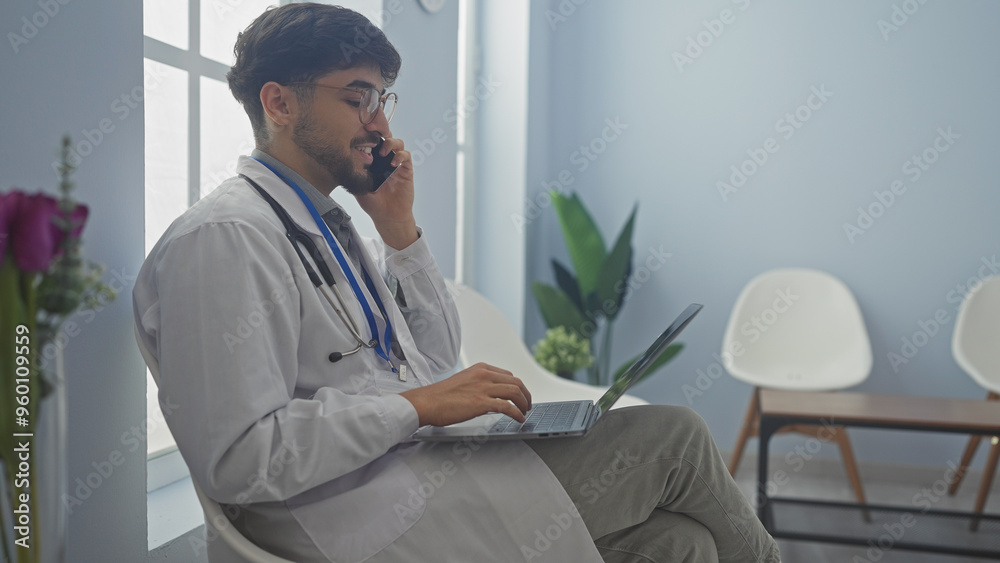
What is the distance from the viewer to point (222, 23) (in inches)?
67.4

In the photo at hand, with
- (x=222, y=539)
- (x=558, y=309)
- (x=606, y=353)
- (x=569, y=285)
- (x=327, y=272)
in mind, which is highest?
(x=327, y=272)

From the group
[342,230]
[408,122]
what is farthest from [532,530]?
[408,122]

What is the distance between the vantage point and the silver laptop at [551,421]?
1.07 m

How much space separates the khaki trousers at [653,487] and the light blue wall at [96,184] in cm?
65

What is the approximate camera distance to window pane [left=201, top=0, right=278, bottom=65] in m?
1.65

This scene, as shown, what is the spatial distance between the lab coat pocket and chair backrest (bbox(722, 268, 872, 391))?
235 centimetres

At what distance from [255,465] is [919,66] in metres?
Result: 3.36

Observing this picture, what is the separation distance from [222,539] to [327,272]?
431 millimetres

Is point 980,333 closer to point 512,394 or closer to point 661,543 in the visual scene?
point 661,543

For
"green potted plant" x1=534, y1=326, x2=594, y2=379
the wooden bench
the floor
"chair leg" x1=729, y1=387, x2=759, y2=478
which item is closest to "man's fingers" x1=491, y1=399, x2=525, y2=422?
the wooden bench

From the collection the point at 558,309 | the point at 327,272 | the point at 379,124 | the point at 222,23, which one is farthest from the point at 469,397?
the point at 558,309

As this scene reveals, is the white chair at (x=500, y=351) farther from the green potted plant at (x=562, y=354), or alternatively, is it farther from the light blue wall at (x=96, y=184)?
the light blue wall at (x=96, y=184)

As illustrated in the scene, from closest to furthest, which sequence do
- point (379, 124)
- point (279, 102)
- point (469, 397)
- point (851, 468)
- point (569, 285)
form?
point (469, 397) < point (279, 102) < point (379, 124) < point (851, 468) < point (569, 285)

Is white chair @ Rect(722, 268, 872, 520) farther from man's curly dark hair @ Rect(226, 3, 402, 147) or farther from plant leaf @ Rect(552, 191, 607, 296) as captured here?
man's curly dark hair @ Rect(226, 3, 402, 147)
